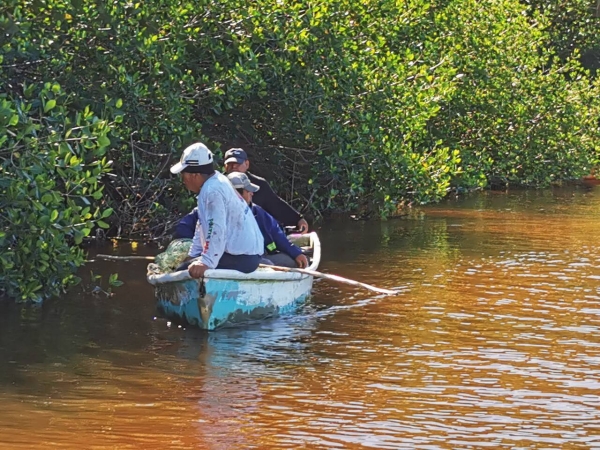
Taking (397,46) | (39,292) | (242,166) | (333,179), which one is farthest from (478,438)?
(397,46)

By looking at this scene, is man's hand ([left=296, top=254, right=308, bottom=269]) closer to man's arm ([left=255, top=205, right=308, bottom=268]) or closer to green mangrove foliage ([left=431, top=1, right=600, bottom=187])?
man's arm ([left=255, top=205, right=308, bottom=268])

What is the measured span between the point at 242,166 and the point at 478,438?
4.74 metres

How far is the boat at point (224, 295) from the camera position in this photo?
10.4 m

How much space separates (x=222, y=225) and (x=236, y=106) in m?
7.73

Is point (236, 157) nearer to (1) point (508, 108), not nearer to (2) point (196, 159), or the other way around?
(2) point (196, 159)

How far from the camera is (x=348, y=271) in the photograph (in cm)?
1422

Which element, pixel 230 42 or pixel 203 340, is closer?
pixel 203 340

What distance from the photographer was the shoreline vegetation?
11086 millimetres

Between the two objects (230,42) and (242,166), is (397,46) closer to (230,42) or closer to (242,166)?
(230,42)

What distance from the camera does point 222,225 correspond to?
998cm

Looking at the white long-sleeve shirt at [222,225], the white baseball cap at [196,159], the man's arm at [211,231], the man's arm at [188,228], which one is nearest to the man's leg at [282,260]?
the man's arm at [188,228]

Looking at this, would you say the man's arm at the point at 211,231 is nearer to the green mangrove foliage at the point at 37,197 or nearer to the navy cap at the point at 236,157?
the green mangrove foliage at the point at 37,197

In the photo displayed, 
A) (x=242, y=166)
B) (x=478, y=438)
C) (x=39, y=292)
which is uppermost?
(x=242, y=166)

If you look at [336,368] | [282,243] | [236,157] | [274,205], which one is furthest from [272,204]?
[336,368]
